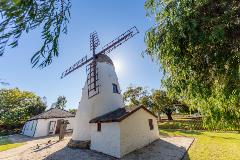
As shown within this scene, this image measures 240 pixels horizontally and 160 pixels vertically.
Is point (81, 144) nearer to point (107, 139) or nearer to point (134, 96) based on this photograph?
point (107, 139)

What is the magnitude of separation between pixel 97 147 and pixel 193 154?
304 inches

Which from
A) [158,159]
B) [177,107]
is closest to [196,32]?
[158,159]

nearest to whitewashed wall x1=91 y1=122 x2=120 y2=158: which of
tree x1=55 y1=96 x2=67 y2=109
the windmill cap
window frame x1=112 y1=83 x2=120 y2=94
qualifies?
window frame x1=112 y1=83 x2=120 y2=94

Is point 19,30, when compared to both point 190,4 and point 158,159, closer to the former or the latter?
point 190,4

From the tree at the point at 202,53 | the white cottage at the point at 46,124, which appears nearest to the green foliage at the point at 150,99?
the white cottage at the point at 46,124

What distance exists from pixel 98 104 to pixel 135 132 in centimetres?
474

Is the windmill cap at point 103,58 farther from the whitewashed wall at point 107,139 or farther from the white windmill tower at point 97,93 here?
the whitewashed wall at point 107,139

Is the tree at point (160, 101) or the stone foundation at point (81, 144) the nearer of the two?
the stone foundation at point (81, 144)

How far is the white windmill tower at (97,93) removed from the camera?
17.6 meters

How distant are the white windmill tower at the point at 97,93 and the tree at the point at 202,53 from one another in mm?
11524

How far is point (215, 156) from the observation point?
1253cm

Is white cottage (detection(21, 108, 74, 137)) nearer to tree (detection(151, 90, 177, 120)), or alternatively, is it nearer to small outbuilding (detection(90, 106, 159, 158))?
small outbuilding (detection(90, 106, 159, 158))

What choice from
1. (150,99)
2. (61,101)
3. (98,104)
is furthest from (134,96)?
(61,101)

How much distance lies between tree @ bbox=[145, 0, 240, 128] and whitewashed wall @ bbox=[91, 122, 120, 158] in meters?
8.36
